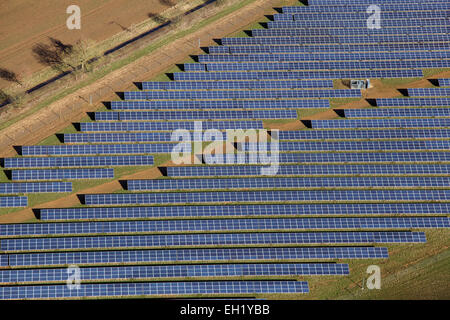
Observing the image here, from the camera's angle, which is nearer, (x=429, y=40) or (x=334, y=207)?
(x=334, y=207)

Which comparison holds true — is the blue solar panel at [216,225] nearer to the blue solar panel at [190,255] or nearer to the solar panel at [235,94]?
the blue solar panel at [190,255]

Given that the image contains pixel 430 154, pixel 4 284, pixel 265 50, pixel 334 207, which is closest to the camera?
pixel 4 284

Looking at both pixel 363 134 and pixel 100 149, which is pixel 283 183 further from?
pixel 100 149

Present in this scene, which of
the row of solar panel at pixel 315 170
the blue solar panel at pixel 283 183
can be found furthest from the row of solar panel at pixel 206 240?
the row of solar panel at pixel 315 170

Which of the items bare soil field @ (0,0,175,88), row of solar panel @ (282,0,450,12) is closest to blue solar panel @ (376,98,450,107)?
row of solar panel @ (282,0,450,12)

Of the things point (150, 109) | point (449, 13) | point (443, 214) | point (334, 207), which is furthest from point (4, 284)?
point (449, 13)

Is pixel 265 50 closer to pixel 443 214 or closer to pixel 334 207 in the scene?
pixel 334 207

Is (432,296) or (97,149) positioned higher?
(97,149)

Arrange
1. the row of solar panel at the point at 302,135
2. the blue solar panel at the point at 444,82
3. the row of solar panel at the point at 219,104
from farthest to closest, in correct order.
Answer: the blue solar panel at the point at 444,82, the row of solar panel at the point at 219,104, the row of solar panel at the point at 302,135
